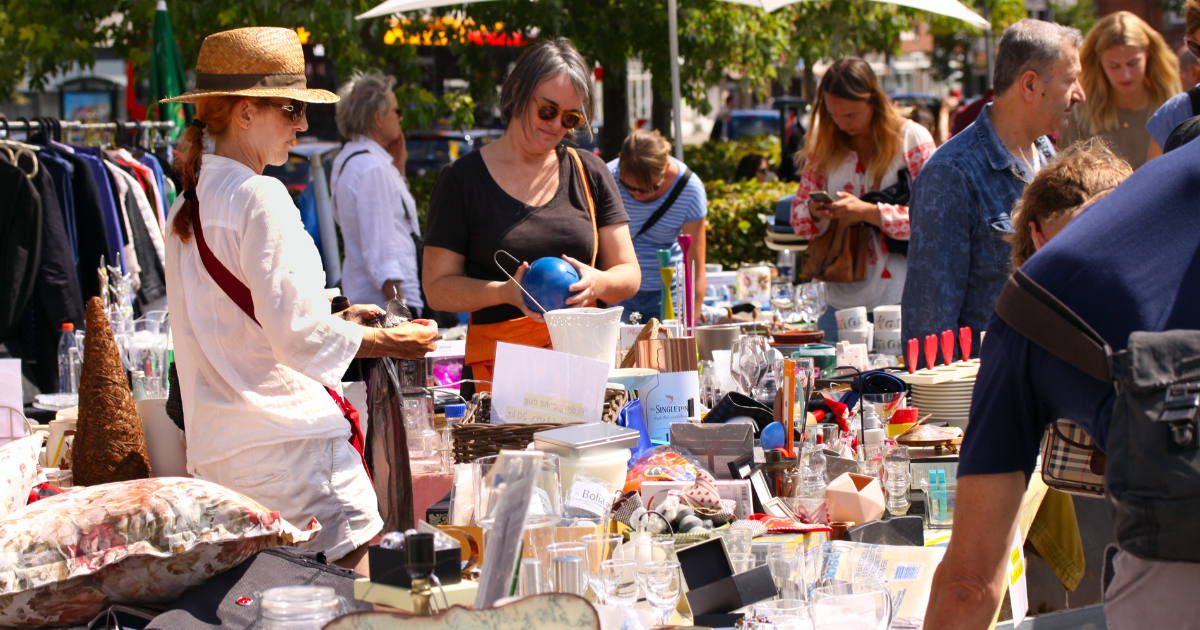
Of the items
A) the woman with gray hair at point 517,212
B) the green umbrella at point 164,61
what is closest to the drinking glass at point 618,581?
the woman with gray hair at point 517,212

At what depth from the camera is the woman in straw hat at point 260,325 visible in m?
1.87

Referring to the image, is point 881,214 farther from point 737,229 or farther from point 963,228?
point 737,229

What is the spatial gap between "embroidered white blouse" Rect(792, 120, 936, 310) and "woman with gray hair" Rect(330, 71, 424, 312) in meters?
1.79

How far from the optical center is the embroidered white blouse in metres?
4.12

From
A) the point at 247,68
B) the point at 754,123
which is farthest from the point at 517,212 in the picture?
the point at 754,123

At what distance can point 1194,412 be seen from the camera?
1.16 m

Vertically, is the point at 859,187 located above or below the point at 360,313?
above

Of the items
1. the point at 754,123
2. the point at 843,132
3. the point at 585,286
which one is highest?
the point at 754,123

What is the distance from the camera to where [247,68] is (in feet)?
6.55

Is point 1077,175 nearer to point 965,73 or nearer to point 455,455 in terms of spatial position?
point 455,455

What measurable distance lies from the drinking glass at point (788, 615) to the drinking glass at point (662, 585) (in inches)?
5.2

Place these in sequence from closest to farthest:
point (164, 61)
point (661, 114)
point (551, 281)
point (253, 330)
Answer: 1. point (253, 330)
2. point (551, 281)
3. point (164, 61)
4. point (661, 114)

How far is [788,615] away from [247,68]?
1.45 meters

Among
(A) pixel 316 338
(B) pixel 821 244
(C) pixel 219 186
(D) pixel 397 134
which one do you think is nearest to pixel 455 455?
(A) pixel 316 338
